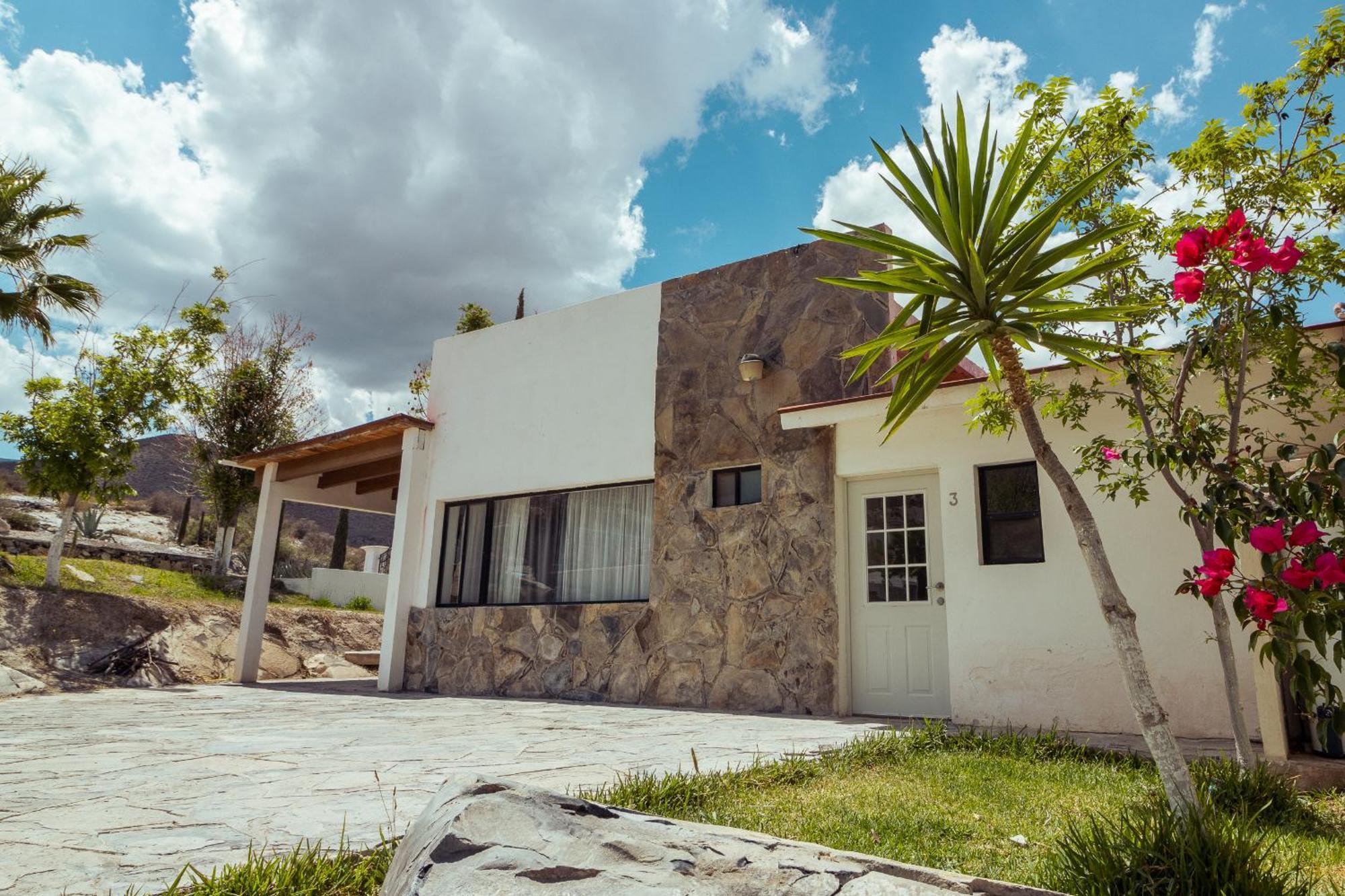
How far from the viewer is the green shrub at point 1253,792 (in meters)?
3.19

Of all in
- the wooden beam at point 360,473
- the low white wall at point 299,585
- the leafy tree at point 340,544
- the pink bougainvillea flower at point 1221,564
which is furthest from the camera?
the leafy tree at point 340,544

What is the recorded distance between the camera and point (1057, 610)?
6.34 metres

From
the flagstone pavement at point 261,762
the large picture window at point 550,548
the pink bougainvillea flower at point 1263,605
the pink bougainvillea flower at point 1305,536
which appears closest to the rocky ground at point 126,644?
the flagstone pavement at point 261,762

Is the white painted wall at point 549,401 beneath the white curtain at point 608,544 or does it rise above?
above

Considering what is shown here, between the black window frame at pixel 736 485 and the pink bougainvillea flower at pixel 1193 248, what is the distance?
5.89 meters

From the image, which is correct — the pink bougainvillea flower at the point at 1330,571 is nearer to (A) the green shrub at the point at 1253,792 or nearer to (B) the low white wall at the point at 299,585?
(A) the green shrub at the point at 1253,792

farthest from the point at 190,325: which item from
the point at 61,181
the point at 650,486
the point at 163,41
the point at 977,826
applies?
the point at 977,826

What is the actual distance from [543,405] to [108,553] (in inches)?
Result: 464

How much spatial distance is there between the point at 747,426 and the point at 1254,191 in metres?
5.34

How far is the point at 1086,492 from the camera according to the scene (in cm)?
614

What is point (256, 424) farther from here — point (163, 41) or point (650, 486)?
point (650, 486)

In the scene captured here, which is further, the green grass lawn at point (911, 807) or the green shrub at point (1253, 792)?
the green shrub at point (1253, 792)

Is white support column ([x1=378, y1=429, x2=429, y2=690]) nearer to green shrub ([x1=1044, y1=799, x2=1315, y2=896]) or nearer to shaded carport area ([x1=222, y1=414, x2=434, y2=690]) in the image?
shaded carport area ([x1=222, y1=414, x2=434, y2=690])

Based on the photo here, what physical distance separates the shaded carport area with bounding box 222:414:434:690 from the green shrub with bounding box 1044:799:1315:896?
9.49m
